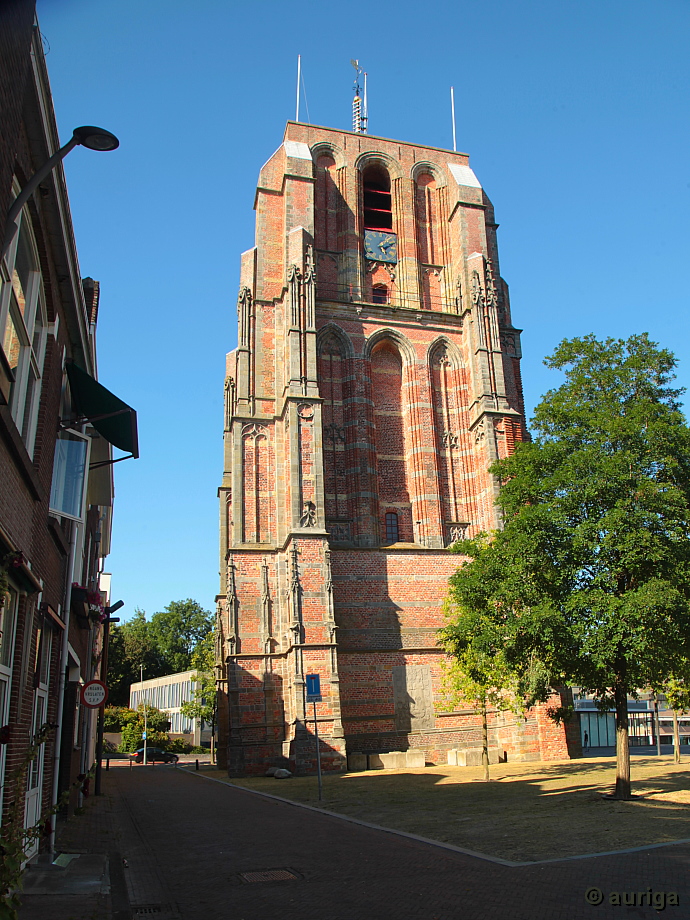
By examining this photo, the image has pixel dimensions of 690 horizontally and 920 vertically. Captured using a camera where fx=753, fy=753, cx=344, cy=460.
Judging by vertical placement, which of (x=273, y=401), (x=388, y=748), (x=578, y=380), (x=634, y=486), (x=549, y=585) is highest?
(x=273, y=401)

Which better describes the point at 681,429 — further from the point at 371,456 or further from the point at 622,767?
the point at 371,456

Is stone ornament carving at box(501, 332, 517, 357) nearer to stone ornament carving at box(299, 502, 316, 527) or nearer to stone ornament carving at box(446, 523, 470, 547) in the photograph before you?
stone ornament carving at box(446, 523, 470, 547)

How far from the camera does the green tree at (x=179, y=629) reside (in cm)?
8988

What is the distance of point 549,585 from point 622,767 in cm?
347

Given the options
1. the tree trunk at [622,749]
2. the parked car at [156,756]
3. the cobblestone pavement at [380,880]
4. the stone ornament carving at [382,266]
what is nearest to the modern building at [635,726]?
the stone ornament carving at [382,266]

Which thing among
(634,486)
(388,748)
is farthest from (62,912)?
(388,748)

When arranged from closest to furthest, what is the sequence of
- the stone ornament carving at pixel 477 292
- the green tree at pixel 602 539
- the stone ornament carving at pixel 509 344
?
the green tree at pixel 602 539, the stone ornament carving at pixel 477 292, the stone ornament carving at pixel 509 344

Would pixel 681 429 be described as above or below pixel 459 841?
above

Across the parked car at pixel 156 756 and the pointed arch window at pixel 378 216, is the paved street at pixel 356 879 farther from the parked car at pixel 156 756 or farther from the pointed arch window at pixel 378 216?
the parked car at pixel 156 756

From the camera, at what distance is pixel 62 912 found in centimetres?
675

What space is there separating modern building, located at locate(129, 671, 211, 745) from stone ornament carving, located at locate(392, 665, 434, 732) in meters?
42.7

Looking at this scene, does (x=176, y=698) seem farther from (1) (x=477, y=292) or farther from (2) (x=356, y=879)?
(2) (x=356, y=879)

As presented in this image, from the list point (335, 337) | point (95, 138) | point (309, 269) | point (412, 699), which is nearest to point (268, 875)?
point (95, 138)

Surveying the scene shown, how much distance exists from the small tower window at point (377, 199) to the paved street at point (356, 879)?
30.2 meters
